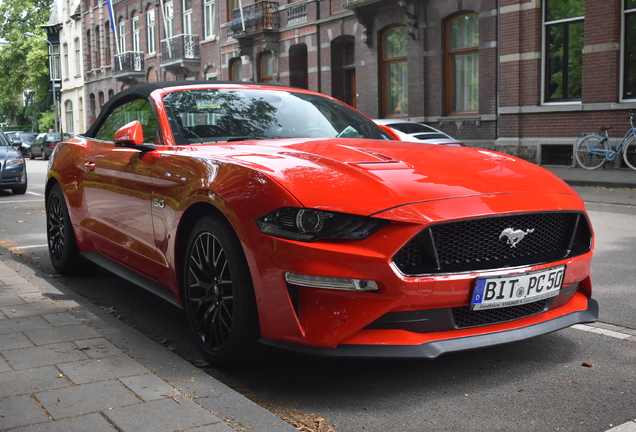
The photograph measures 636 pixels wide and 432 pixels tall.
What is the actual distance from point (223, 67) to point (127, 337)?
102 feet

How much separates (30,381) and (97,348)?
19.5 inches

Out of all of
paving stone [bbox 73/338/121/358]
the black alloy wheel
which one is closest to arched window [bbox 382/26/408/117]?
the black alloy wheel

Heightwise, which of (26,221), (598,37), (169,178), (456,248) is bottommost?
(26,221)

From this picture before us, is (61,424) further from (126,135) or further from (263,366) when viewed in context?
(126,135)

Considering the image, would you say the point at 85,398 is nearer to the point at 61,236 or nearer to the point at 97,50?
the point at 61,236

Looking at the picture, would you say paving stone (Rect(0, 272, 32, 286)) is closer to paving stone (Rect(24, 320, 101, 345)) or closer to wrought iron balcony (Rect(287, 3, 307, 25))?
paving stone (Rect(24, 320, 101, 345))

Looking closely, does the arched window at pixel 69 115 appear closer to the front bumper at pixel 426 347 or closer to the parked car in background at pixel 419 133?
the parked car in background at pixel 419 133

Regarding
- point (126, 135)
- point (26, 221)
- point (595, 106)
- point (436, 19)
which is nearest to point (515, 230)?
point (126, 135)

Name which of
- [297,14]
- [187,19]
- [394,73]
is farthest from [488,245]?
[187,19]

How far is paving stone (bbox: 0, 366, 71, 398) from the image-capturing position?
3.06 m

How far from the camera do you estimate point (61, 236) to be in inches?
233

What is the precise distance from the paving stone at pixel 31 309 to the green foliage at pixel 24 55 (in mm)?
59054

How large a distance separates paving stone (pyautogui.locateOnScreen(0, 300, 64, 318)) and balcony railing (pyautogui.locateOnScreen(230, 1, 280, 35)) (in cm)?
2547

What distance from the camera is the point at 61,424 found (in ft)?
8.79
